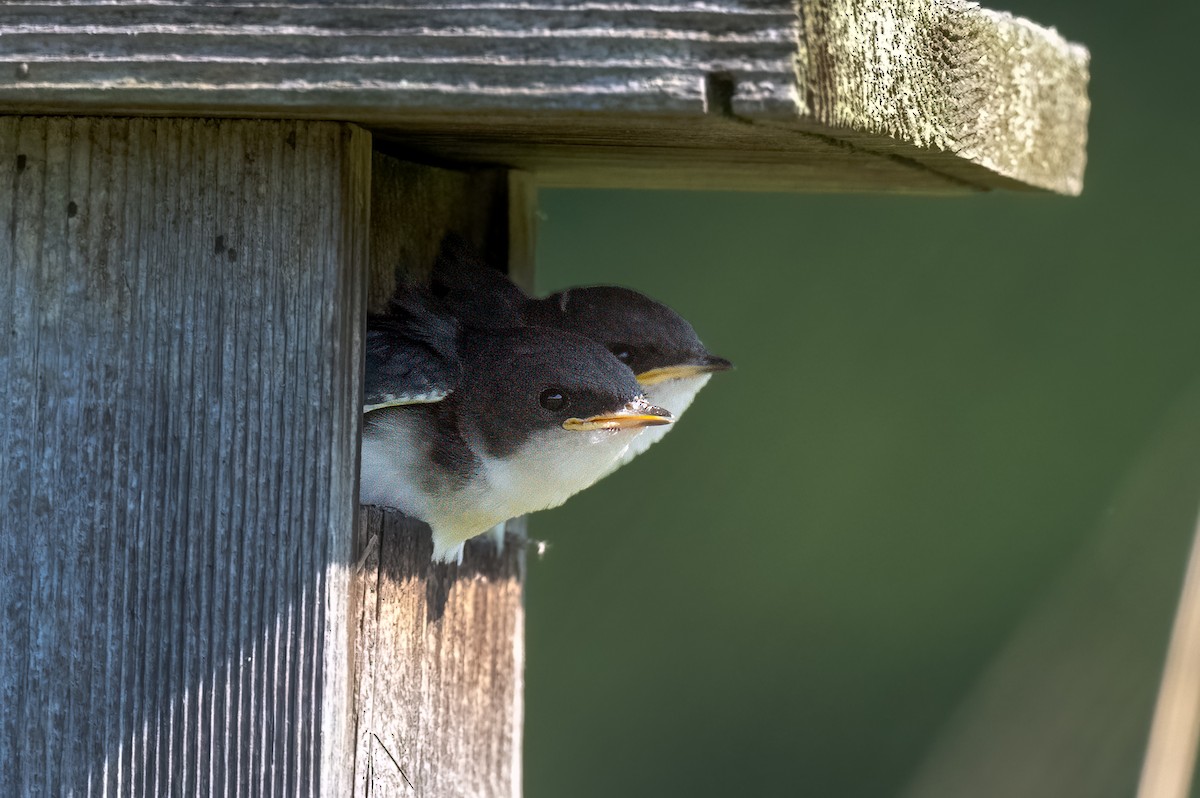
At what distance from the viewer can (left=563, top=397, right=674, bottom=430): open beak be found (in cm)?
183

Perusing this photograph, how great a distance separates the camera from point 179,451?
1578 millimetres

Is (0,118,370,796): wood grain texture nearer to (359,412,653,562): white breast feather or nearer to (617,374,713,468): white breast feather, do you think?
(359,412,653,562): white breast feather

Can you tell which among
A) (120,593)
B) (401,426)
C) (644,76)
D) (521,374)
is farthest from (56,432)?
(644,76)

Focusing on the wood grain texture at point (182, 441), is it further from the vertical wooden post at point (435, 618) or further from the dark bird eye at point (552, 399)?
the dark bird eye at point (552, 399)

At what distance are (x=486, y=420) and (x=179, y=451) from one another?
1.39 feet

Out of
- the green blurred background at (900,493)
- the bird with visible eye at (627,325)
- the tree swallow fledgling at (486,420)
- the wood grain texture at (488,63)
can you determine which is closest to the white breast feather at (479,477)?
the tree swallow fledgling at (486,420)

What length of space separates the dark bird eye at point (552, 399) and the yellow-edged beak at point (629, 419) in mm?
26

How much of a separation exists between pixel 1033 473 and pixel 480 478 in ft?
6.88

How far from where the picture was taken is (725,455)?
3.91 metres

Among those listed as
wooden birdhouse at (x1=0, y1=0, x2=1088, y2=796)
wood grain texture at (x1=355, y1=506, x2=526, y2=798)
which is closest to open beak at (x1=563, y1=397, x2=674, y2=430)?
wood grain texture at (x1=355, y1=506, x2=526, y2=798)

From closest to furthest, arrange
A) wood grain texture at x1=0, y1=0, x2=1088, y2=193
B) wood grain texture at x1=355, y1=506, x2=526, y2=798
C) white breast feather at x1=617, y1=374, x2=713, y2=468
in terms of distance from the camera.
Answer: wood grain texture at x1=0, y1=0, x2=1088, y2=193 < wood grain texture at x1=355, y1=506, x2=526, y2=798 < white breast feather at x1=617, y1=374, x2=713, y2=468

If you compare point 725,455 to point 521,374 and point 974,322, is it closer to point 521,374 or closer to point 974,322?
point 974,322

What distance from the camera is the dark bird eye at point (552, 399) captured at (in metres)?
1.91

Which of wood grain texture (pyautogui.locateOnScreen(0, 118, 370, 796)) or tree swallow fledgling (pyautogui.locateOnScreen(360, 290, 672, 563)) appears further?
tree swallow fledgling (pyautogui.locateOnScreen(360, 290, 672, 563))
